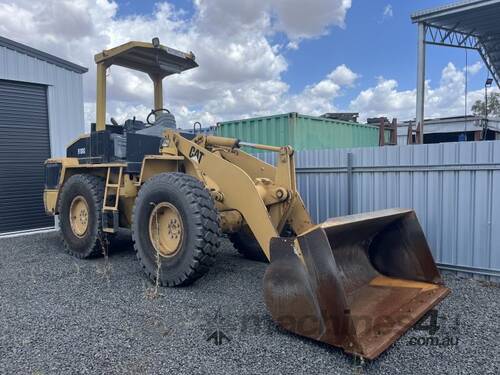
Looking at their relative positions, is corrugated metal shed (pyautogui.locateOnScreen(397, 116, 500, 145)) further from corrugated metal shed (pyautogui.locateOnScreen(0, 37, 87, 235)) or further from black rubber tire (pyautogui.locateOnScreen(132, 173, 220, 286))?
black rubber tire (pyautogui.locateOnScreen(132, 173, 220, 286))

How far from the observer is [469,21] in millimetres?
13641

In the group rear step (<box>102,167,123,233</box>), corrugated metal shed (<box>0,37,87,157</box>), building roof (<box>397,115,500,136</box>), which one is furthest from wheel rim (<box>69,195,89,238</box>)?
building roof (<box>397,115,500,136</box>)

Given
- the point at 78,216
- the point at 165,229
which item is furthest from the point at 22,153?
the point at 165,229

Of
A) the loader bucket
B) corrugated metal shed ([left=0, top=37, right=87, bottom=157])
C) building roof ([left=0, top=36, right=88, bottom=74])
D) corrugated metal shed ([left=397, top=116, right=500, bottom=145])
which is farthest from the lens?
corrugated metal shed ([left=397, top=116, right=500, bottom=145])

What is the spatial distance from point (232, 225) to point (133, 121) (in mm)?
2695

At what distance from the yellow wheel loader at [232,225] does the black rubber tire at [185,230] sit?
1 cm

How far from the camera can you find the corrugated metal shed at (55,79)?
8555 mm

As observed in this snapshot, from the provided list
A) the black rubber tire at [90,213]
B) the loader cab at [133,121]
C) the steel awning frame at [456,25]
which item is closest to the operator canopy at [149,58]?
the loader cab at [133,121]

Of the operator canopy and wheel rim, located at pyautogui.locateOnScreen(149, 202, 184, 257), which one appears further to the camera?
the operator canopy

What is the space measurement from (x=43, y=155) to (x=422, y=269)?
8554 millimetres

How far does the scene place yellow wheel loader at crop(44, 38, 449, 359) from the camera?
3.17m

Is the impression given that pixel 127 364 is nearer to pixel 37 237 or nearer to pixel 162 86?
pixel 162 86

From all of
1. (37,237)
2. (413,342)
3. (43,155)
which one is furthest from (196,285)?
(43,155)

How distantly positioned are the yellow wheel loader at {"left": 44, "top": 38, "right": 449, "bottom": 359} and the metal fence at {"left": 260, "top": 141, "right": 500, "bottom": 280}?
1.13 metres
